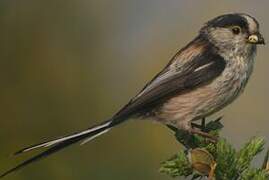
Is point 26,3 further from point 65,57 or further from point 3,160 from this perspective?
point 3,160

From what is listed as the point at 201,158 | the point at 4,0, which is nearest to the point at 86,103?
the point at 4,0

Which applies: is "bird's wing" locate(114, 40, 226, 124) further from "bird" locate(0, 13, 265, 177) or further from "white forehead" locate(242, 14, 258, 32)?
"white forehead" locate(242, 14, 258, 32)

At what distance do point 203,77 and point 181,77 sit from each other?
6.7 inches

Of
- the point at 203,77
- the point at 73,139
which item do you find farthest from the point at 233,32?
the point at 73,139

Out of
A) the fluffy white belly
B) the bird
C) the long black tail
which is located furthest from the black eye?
the long black tail

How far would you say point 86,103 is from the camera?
8.70m

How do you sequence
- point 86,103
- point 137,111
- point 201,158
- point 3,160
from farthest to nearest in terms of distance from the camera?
point 86,103
point 3,160
point 137,111
point 201,158

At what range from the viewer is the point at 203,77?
6375mm

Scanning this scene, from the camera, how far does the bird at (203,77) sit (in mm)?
6281

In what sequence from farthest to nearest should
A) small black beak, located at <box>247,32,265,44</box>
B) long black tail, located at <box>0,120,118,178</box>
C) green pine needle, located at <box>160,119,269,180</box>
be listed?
small black beak, located at <box>247,32,265,44</box> → long black tail, located at <box>0,120,118,178</box> → green pine needle, located at <box>160,119,269,180</box>

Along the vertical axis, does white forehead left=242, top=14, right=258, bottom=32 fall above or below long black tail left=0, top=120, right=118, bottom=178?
above

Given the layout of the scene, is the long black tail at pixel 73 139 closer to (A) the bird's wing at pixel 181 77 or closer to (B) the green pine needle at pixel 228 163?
(A) the bird's wing at pixel 181 77

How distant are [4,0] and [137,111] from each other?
144 inches

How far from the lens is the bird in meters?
6.28
